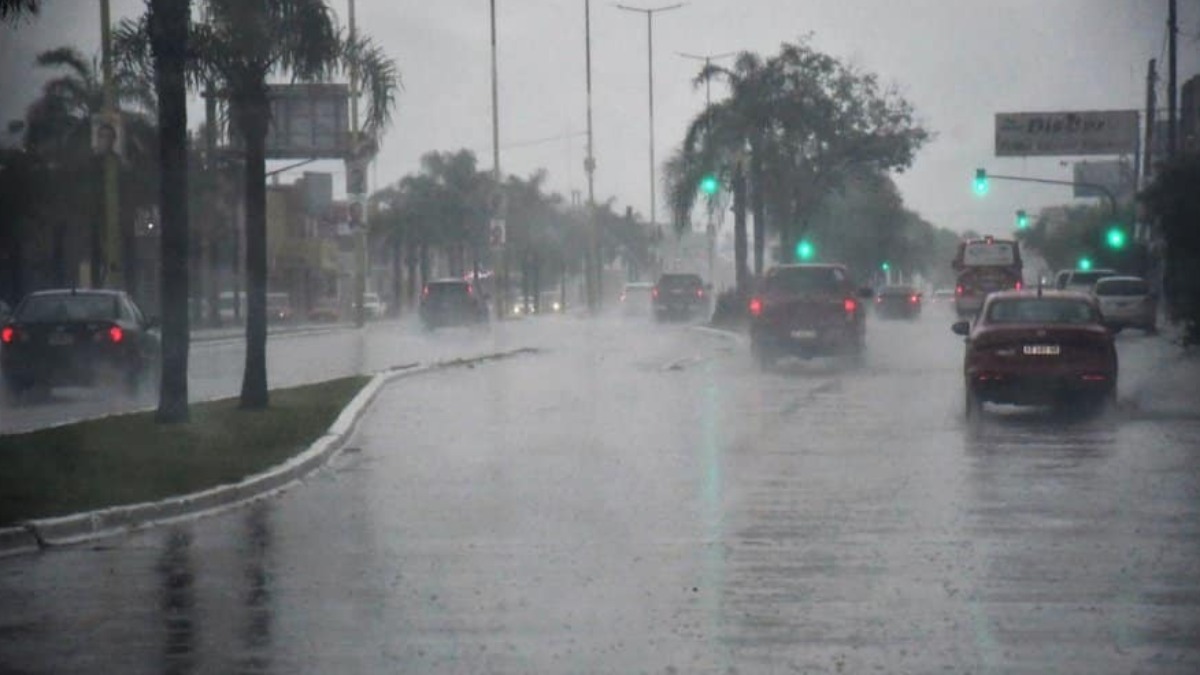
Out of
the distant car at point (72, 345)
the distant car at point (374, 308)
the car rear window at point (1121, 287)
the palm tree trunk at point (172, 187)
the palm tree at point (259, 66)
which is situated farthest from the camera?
the distant car at point (374, 308)

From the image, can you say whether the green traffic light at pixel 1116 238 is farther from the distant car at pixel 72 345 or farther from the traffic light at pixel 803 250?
the distant car at pixel 72 345

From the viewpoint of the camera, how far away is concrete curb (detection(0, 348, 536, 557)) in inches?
589

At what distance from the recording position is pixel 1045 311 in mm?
27594

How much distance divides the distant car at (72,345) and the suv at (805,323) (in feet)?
44.1

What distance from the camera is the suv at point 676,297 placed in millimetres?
79125

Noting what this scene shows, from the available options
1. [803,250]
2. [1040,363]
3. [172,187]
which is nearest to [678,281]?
[803,250]

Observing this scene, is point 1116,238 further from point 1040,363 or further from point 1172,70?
point 1040,363

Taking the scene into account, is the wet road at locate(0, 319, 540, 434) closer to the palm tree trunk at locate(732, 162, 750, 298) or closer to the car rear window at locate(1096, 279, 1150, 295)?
the palm tree trunk at locate(732, 162, 750, 298)

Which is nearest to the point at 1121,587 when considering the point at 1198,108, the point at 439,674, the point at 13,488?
the point at 439,674

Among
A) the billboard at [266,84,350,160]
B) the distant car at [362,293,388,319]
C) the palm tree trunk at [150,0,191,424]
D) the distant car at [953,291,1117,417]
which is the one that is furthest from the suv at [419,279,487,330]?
the palm tree trunk at [150,0,191,424]

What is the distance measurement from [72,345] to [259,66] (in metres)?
7.60

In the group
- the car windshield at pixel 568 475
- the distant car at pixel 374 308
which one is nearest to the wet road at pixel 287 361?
the car windshield at pixel 568 475

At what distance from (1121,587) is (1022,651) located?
7.90 ft

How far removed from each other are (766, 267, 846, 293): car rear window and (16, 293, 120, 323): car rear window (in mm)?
14695
